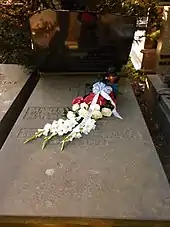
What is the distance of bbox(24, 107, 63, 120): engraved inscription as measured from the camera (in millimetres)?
1657

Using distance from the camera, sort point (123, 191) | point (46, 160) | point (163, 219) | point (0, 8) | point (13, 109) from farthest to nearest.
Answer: point (0, 8)
point (13, 109)
point (46, 160)
point (123, 191)
point (163, 219)

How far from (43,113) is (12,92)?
423 millimetres

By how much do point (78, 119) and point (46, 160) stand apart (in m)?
0.35

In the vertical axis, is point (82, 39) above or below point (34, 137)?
above

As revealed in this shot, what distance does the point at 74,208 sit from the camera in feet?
3.19

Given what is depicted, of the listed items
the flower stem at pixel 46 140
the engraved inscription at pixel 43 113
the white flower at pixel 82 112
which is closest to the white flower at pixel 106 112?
the white flower at pixel 82 112

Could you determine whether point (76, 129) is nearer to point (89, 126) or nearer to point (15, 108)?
point (89, 126)

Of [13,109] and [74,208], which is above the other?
[74,208]

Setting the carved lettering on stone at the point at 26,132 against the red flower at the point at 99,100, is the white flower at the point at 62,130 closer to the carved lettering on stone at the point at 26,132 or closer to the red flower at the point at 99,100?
the carved lettering on stone at the point at 26,132

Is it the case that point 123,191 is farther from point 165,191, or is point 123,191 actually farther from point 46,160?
point 46,160

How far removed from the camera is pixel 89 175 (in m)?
1.15

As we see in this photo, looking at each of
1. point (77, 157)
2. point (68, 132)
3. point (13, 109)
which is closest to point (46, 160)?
point (77, 157)

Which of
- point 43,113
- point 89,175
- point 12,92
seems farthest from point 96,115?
point 12,92

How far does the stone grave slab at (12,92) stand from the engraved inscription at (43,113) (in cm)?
11
